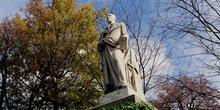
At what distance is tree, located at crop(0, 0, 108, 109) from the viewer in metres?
13.6

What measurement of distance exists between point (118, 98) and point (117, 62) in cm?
96

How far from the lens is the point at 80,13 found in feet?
49.9

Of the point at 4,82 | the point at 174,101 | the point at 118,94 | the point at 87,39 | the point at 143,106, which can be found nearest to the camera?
the point at 143,106

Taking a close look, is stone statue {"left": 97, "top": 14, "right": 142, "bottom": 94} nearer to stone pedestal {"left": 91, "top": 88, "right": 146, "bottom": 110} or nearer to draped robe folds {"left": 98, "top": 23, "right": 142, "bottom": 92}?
draped robe folds {"left": 98, "top": 23, "right": 142, "bottom": 92}

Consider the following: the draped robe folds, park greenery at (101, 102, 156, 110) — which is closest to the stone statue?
the draped robe folds

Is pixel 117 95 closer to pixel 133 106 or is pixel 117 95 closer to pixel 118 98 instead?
pixel 118 98

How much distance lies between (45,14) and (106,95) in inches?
432

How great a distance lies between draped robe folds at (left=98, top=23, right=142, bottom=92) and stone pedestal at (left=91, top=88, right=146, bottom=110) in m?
0.25

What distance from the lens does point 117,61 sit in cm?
571

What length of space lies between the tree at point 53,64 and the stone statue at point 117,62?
268 inches

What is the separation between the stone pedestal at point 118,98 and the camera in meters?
4.82

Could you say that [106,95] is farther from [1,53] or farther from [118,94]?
[1,53]

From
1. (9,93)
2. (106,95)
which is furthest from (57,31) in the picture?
(106,95)

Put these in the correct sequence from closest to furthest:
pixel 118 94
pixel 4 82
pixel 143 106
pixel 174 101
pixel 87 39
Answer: pixel 143 106
pixel 118 94
pixel 4 82
pixel 87 39
pixel 174 101
